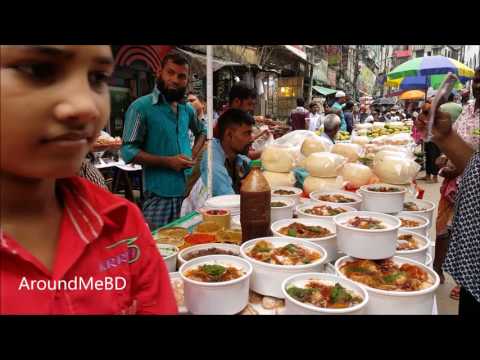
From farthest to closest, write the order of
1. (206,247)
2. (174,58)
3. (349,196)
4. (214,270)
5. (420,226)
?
(174,58)
(349,196)
(420,226)
(206,247)
(214,270)

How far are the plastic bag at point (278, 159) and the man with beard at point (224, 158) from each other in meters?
0.38

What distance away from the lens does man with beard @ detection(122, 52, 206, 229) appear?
2.87 metres

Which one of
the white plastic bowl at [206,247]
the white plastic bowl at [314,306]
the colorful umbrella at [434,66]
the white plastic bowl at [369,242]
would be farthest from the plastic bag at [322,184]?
the colorful umbrella at [434,66]

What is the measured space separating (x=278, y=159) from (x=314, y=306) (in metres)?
1.90

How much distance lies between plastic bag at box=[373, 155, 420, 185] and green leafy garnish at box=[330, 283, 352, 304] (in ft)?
6.19

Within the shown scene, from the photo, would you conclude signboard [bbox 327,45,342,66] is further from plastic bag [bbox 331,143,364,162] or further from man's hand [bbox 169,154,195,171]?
man's hand [bbox 169,154,195,171]

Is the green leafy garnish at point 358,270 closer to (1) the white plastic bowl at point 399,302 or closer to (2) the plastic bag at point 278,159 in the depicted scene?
(1) the white plastic bowl at point 399,302

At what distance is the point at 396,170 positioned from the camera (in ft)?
9.66

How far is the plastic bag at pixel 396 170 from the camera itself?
295 centimetres

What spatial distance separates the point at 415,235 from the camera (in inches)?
78.7

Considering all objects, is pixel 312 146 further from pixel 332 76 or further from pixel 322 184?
pixel 332 76

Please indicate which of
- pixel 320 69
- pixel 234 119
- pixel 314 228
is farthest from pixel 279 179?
pixel 320 69
